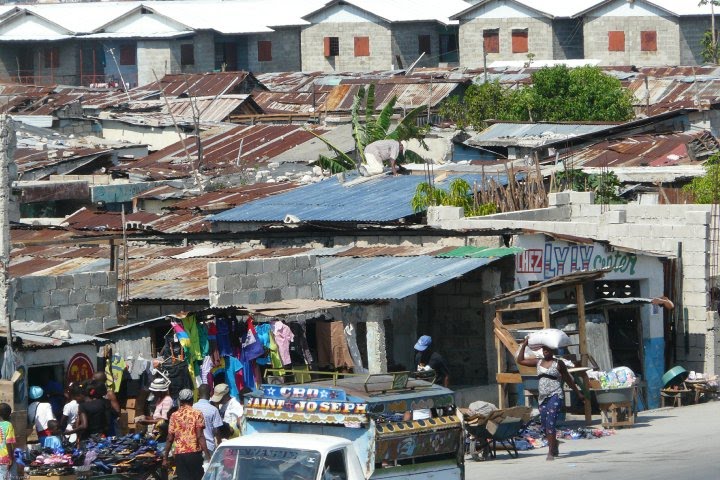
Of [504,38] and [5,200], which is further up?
[504,38]

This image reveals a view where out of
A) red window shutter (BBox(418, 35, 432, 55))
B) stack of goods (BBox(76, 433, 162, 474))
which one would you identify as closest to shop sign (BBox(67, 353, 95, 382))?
stack of goods (BBox(76, 433, 162, 474))

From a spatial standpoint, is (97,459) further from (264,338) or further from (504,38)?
(504,38)

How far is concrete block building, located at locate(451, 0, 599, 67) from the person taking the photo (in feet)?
246

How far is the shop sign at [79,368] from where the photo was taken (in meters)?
16.6

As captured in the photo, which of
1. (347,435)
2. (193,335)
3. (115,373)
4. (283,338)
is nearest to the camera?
(347,435)

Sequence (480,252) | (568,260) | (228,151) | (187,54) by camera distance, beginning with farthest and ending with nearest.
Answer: (187,54), (228,151), (568,260), (480,252)

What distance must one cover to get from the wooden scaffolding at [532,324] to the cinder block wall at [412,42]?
194ft

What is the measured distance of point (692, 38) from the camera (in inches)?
2945

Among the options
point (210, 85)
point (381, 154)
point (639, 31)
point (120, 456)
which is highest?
point (639, 31)

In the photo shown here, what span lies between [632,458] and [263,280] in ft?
16.7

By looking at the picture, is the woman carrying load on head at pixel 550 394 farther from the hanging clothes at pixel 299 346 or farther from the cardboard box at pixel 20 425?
the cardboard box at pixel 20 425

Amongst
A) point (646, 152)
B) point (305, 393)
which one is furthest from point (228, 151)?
point (305, 393)

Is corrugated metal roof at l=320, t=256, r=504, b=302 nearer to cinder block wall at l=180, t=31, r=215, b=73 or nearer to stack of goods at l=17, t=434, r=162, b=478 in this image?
stack of goods at l=17, t=434, r=162, b=478

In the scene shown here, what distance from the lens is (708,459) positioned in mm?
15750
